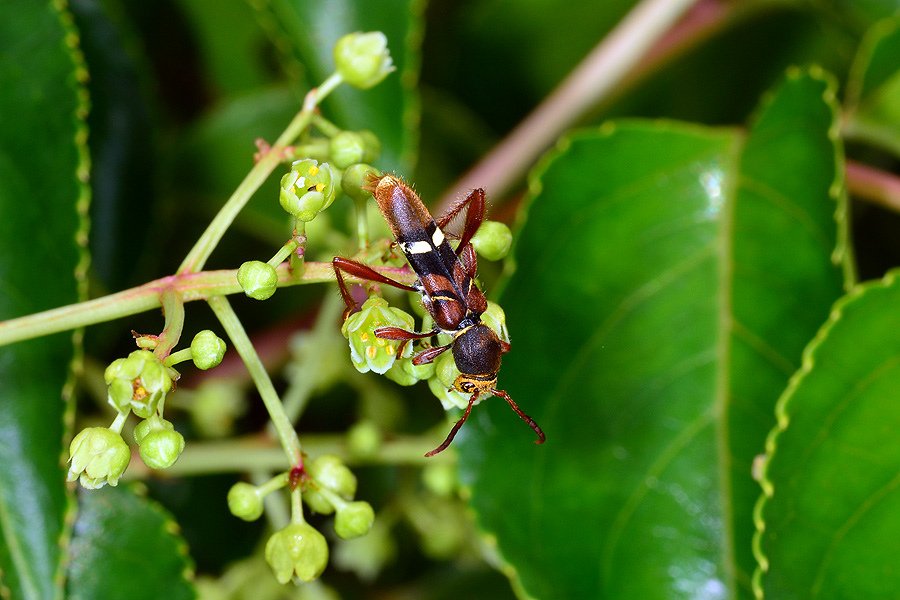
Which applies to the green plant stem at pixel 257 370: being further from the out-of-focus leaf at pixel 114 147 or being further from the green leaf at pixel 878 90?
the green leaf at pixel 878 90

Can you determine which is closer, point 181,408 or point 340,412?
point 181,408

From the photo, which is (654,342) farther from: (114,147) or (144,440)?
(114,147)

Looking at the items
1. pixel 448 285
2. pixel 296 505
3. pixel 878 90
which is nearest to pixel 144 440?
pixel 296 505

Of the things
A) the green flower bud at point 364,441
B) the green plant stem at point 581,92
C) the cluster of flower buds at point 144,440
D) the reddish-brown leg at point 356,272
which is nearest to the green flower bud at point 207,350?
the cluster of flower buds at point 144,440

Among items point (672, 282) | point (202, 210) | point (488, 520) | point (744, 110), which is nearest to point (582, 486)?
point (488, 520)

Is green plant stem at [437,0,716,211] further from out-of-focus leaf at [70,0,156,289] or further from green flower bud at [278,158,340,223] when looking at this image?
green flower bud at [278,158,340,223]

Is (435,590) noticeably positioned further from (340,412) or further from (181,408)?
(181,408)
